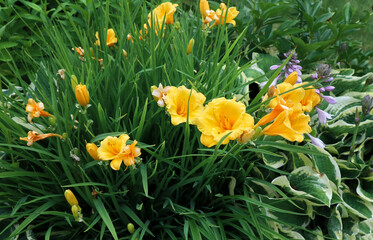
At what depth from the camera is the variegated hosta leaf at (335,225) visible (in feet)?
4.01

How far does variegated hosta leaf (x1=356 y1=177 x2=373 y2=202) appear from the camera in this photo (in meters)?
1.28

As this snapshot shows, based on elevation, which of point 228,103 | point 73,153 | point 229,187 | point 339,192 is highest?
point 228,103

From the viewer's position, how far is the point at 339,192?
1.28 m

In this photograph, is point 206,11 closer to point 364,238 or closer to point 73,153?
point 73,153

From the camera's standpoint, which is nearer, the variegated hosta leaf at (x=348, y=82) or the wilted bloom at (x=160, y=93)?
the wilted bloom at (x=160, y=93)

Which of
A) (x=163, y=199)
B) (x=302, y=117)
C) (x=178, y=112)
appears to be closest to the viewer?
(x=302, y=117)

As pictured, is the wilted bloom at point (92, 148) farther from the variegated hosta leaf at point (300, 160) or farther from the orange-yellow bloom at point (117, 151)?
the variegated hosta leaf at point (300, 160)

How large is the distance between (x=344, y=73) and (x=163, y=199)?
1.37 m

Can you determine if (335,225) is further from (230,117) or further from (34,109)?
(34,109)

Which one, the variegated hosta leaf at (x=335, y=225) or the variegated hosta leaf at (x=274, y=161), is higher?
the variegated hosta leaf at (x=274, y=161)

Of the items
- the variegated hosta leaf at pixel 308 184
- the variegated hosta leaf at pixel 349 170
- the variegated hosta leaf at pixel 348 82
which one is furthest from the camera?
the variegated hosta leaf at pixel 348 82

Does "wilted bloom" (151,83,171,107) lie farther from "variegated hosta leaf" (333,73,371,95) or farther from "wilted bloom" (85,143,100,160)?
"variegated hosta leaf" (333,73,371,95)

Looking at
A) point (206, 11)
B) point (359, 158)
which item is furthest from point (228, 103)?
point (359, 158)

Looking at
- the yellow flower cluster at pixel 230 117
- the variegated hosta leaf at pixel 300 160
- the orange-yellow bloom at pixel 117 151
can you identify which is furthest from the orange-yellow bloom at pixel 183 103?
the variegated hosta leaf at pixel 300 160
